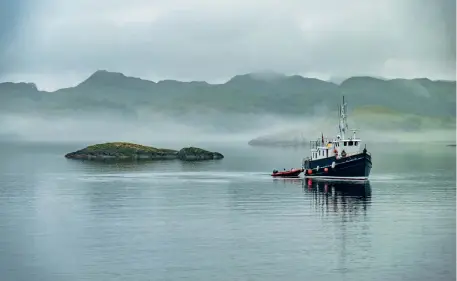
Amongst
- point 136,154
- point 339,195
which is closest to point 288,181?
point 339,195

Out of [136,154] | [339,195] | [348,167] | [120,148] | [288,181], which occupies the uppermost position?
[120,148]

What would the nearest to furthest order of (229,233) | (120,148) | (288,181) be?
1. (229,233)
2. (288,181)
3. (120,148)

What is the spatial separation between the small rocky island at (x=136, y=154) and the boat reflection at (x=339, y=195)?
42.5 m


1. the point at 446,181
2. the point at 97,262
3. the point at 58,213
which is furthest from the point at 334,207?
the point at 446,181

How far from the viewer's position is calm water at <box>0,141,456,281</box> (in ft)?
60.3

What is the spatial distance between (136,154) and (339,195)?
2258 inches

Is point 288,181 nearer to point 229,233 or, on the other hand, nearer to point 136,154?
point 229,233

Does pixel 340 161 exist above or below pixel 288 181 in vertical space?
above

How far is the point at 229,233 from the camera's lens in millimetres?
23359

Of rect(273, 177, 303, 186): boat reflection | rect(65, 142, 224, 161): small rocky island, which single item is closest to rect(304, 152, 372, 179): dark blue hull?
rect(273, 177, 303, 186): boat reflection

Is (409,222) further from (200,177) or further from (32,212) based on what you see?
(200,177)

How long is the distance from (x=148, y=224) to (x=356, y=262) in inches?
339

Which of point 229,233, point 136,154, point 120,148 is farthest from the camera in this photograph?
point 120,148

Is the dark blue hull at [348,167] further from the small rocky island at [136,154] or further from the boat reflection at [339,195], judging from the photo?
the small rocky island at [136,154]
